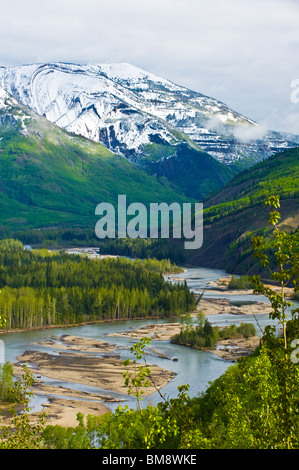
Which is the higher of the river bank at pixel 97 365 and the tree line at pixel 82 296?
the tree line at pixel 82 296

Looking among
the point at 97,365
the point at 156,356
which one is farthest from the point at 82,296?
the point at 97,365

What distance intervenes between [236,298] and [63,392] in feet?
313

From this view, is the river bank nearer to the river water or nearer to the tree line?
the river water

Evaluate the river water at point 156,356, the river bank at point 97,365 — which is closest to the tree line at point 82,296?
the river bank at point 97,365

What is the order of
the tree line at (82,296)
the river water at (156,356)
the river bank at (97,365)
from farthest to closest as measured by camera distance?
the tree line at (82,296), the river water at (156,356), the river bank at (97,365)

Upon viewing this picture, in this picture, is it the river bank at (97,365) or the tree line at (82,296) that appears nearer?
the river bank at (97,365)

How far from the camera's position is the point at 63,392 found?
276 ft

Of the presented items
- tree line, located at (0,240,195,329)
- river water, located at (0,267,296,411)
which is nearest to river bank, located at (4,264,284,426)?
river water, located at (0,267,296,411)

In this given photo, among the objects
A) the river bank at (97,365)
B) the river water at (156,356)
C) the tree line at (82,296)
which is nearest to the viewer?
the river bank at (97,365)

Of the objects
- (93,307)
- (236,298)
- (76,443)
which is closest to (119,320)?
(93,307)

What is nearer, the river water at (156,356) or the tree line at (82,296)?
the river water at (156,356)

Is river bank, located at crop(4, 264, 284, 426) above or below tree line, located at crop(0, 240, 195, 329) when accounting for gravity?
below

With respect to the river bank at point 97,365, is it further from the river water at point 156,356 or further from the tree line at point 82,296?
the tree line at point 82,296
